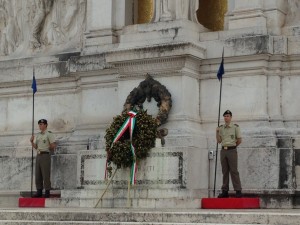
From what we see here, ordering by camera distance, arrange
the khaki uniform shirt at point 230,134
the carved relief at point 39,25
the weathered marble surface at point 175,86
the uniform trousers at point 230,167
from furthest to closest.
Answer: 1. the carved relief at point 39,25
2. the weathered marble surface at point 175,86
3. the khaki uniform shirt at point 230,134
4. the uniform trousers at point 230,167

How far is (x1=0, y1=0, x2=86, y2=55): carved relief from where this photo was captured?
77.3 feet

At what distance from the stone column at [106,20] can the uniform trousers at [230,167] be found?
17.3 feet

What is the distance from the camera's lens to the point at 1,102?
2417cm

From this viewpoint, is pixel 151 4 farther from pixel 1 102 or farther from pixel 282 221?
pixel 282 221

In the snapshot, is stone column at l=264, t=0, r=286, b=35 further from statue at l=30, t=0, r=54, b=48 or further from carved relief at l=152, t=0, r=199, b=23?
statue at l=30, t=0, r=54, b=48

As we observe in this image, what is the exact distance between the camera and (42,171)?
20578 mm

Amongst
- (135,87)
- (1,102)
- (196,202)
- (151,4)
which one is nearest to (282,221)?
(196,202)

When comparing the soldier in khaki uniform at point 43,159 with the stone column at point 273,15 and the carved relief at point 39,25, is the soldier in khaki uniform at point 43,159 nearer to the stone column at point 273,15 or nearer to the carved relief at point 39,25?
the carved relief at point 39,25

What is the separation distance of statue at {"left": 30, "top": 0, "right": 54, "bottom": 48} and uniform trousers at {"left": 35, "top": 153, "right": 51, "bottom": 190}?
15.3 ft

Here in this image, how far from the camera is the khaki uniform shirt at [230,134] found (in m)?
18.4

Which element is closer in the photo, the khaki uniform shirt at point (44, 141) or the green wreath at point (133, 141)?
the green wreath at point (133, 141)

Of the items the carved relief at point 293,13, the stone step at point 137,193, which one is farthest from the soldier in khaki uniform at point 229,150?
the carved relief at point 293,13

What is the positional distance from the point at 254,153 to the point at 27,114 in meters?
7.35

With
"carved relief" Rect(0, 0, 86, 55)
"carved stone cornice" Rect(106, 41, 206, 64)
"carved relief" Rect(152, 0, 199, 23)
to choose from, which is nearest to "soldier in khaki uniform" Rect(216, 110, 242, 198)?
"carved stone cornice" Rect(106, 41, 206, 64)
